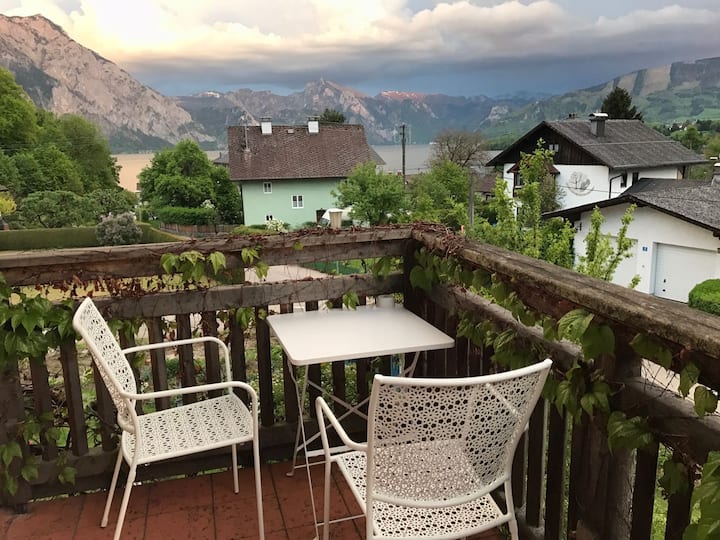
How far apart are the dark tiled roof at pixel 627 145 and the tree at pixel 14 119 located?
1234 inches

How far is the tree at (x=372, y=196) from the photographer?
24.4 m

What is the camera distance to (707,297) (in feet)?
42.6

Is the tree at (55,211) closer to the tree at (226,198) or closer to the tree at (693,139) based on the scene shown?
the tree at (226,198)

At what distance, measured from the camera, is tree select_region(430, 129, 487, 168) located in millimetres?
36394

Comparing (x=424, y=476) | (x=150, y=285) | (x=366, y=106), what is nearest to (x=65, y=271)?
(x=150, y=285)

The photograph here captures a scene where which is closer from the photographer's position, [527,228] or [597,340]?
[597,340]

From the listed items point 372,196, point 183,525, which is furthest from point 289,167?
point 183,525

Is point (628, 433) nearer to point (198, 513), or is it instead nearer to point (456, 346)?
point (456, 346)

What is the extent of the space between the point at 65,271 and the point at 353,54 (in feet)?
423

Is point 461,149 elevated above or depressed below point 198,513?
above

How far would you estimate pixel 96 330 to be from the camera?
5.90 ft

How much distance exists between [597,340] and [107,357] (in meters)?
1.43

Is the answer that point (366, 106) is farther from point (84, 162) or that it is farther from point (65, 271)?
point (65, 271)

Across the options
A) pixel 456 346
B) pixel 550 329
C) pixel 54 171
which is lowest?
pixel 456 346
